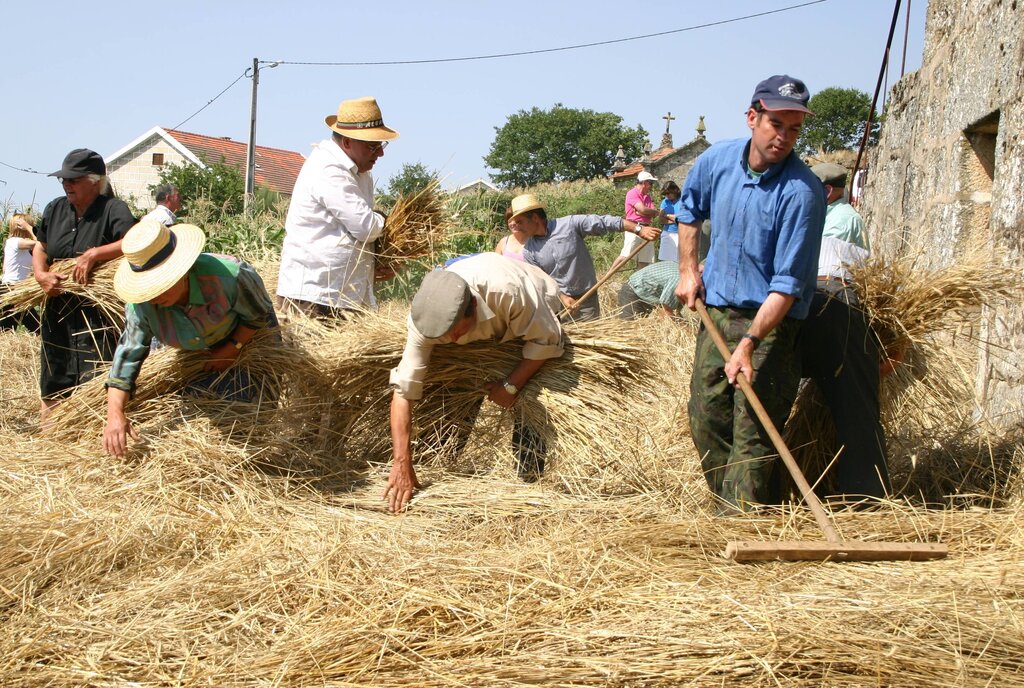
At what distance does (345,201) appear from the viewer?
14.3 feet

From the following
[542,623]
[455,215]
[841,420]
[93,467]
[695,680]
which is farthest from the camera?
[455,215]

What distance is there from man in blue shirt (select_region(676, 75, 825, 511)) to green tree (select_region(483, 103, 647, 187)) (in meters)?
62.2

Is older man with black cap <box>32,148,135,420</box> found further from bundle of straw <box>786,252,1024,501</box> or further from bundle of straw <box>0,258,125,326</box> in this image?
bundle of straw <box>786,252,1024,501</box>

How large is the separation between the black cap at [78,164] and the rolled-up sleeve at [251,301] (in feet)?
4.11

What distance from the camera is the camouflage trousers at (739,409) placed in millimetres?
3266

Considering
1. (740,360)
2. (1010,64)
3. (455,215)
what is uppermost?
(1010,64)

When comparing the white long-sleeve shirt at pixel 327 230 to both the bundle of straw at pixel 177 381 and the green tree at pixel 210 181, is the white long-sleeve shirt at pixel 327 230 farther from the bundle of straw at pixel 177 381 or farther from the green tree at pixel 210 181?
the green tree at pixel 210 181

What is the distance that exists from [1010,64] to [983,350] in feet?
4.08

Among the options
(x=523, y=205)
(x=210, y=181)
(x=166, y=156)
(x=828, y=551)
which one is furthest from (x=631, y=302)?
(x=166, y=156)

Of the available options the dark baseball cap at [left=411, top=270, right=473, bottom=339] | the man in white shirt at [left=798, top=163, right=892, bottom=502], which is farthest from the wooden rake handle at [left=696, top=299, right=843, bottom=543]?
the dark baseball cap at [left=411, top=270, right=473, bottom=339]

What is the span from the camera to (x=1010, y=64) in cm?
414

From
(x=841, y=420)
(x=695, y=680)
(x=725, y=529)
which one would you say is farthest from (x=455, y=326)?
(x=695, y=680)

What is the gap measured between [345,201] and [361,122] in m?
0.38

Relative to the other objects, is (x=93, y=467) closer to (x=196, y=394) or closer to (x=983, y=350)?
(x=196, y=394)
